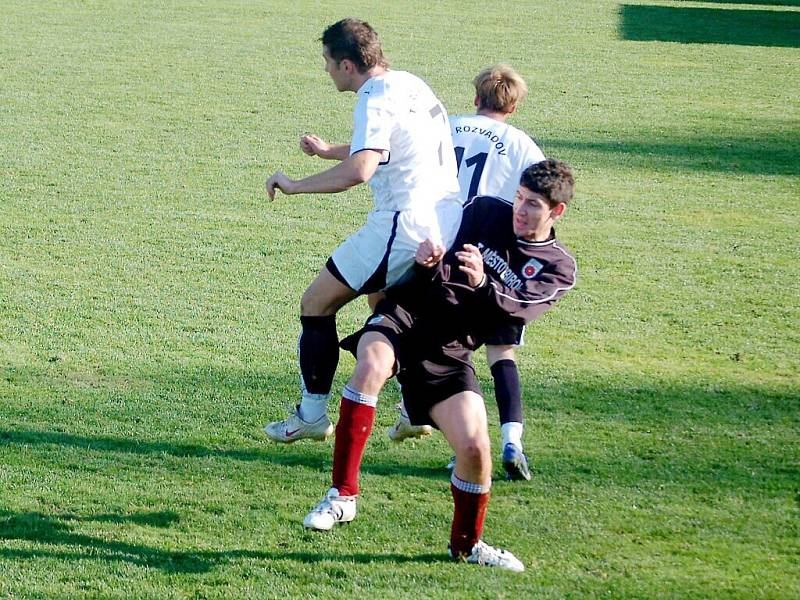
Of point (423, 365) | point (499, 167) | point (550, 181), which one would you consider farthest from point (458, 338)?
point (499, 167)

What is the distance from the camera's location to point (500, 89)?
4.91 m

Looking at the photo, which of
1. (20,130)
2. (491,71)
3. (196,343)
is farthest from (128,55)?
(491,71)

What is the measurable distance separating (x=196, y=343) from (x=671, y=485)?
271cm

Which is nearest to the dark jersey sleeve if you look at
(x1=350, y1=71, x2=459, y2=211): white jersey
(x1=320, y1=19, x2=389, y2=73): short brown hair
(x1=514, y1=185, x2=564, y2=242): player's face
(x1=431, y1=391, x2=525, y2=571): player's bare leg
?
(x1=514, y1=185, x2=564, y2=242): player's face

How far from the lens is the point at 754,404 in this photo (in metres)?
5.47

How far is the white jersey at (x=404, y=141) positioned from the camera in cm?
429

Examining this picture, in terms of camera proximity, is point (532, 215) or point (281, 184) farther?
point (281, 184)

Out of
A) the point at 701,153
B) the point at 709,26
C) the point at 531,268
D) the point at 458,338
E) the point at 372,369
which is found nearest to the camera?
the point at 372,369

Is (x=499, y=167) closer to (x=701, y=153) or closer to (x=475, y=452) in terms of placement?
(x=475, y=452)

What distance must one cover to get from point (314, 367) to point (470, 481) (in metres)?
1.13

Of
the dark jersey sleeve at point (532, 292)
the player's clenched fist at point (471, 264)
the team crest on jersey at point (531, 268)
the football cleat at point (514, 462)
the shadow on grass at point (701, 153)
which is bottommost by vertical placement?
the football cleat at point (514, 462)

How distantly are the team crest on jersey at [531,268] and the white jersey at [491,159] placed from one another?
2.10 ft

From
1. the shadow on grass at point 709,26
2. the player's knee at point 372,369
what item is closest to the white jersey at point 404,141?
the player's knee at point 372,369

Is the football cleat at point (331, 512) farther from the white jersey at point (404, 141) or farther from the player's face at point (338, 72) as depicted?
the player's face at point (338, 72)
